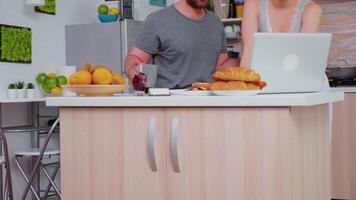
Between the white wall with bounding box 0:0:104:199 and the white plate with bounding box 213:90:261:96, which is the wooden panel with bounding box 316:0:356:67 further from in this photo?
the white plate with bounding box 213:90:261:96

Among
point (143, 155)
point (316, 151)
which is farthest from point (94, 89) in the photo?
point (316, 151)

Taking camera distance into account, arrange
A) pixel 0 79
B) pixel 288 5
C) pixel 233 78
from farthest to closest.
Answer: pixel 0 79, pixel 288 5, pixel 233 78

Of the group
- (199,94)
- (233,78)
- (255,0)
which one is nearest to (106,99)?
(199,94)

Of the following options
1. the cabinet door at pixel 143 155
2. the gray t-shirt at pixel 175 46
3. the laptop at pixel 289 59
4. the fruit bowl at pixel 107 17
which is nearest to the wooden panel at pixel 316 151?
the laptop at pixel 289 59

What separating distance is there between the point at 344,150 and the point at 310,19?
6.30 feet

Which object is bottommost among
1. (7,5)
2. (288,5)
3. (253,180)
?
(253,180)

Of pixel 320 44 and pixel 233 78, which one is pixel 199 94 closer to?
pixel 233 78

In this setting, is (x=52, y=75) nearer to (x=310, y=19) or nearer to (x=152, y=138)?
(x=310, y=19)

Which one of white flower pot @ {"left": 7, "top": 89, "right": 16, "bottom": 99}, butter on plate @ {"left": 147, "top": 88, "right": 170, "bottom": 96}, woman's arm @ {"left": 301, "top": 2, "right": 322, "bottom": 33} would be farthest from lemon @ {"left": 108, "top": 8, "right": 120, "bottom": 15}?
butter on plate @ {"left": 147, "top": 88, "right": 170, "bottom": 96}

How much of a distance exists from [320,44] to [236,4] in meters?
2.93

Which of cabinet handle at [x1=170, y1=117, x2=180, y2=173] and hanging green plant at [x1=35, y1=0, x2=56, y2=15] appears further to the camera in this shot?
hanging green plant at [x1=35, y1=0, x2=56, y2=15]

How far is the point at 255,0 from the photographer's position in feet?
8.05

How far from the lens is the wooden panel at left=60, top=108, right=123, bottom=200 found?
6.13ft

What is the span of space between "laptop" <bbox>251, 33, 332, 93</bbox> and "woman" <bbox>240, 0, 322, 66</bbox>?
0.49 metres
